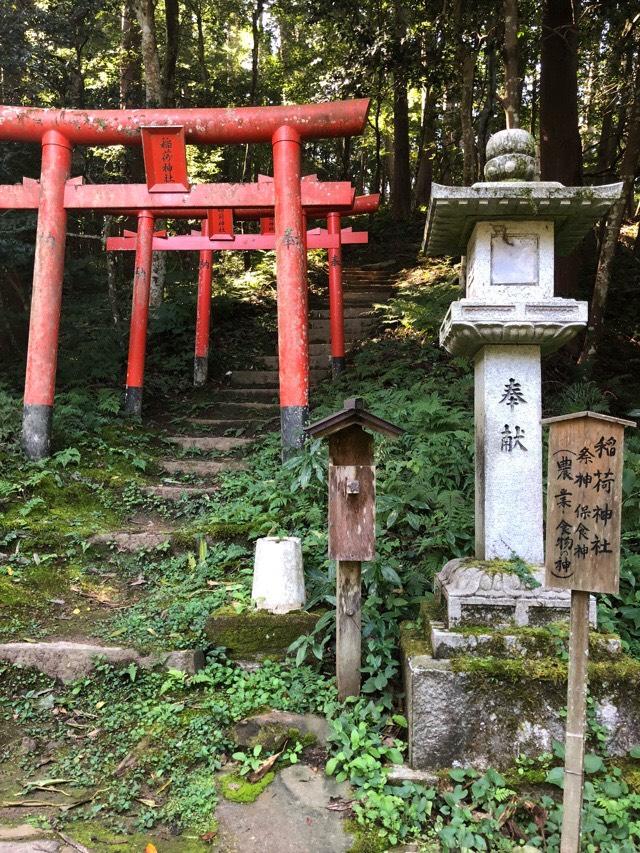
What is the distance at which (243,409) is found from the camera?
10.3 m

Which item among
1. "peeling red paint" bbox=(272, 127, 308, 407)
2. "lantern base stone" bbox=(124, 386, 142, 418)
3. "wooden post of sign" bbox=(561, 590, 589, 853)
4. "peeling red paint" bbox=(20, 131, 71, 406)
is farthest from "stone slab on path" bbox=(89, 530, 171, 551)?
"lantern base stone" bbox=(124, 386, 142, 418)

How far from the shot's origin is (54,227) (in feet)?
24.2

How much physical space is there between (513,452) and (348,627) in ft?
4.50

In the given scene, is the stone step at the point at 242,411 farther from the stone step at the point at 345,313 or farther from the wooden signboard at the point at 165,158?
the stone step at the point at 345,313

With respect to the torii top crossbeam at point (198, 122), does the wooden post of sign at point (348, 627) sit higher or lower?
lower

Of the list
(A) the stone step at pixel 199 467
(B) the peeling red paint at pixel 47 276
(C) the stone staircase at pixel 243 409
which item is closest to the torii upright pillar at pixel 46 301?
(B) the peeling red paint at pixel 47 276

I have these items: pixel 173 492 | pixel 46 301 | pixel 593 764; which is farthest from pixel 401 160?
pixel 593 764

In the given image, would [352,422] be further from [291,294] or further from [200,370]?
[200,370]

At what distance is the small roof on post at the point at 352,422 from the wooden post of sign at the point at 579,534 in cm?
96

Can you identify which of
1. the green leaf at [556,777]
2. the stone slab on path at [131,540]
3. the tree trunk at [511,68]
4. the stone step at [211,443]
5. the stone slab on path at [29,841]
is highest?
the tree trunk at [511,68]

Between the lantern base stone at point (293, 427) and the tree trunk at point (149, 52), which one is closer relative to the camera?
the lantern base stone at point (293, 427)

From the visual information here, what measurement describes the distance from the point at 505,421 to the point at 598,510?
1.04 m

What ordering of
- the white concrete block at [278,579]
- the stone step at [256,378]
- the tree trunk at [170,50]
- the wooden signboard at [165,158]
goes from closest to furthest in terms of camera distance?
1. the white concrete block at [278,579]
2. the wooden signboard at [165,158]
3. the stone step at [256,378]
4. the tree trunk at [170,50]

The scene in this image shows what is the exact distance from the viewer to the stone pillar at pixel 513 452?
11.6 feet
